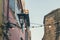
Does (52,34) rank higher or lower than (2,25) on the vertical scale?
lower

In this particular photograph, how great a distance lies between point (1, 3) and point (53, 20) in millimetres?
23610

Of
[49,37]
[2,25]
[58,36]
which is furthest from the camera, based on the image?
[49,37]

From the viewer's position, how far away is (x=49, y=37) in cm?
3628

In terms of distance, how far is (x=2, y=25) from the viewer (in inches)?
456

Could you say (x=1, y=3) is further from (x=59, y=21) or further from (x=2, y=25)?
(x=59, y=21)

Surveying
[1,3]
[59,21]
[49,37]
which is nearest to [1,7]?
[1,3]

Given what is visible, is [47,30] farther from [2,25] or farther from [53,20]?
[2,25]

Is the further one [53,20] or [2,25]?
[53,20]

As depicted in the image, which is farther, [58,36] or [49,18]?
[49,18]

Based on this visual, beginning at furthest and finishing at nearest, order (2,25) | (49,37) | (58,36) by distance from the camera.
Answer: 1. (49,37)
2. (58,36)
3. (2,25)

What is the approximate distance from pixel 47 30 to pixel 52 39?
2.50 meters

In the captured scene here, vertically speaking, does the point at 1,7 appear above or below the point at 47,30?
above

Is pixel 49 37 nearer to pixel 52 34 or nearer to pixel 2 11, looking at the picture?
pixel 52 34

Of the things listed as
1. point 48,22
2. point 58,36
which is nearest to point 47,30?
point 48,22
